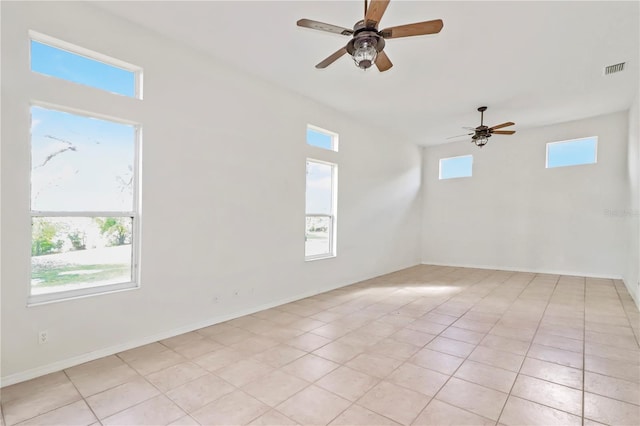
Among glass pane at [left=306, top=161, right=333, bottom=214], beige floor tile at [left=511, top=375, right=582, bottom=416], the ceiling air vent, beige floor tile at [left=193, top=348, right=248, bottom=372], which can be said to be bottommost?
beige floor tile at [left=193, top=348, right=248, bottom=372]

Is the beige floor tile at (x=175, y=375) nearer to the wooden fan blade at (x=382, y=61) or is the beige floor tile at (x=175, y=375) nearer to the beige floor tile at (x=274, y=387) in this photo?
the beige floor tile at (x=274, y=387)

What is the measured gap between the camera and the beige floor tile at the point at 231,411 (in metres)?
2.05

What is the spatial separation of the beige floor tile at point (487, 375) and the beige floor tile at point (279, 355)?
57.7 inches

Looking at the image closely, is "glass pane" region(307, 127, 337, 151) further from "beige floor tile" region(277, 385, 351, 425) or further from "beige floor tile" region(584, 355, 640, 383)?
"beige floor tile" region(584, 355, 640, 383)

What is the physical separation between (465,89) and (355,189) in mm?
2564

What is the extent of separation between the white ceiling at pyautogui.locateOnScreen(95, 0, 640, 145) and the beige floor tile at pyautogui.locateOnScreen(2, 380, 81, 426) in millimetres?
3348

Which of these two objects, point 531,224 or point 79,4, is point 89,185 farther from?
point 531,224

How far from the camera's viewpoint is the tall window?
8.78 ft

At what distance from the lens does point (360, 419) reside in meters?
2.06

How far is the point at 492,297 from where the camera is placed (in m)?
5.19

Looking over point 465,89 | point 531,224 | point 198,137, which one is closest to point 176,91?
point 198,137

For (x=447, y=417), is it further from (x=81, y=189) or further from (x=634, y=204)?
(x=634, y=204)

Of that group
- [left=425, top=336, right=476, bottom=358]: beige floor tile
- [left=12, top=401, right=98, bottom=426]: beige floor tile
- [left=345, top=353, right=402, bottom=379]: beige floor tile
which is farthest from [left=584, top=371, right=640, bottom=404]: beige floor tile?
[left=12, top=401, right=98, bottom=426]: beige floor tile

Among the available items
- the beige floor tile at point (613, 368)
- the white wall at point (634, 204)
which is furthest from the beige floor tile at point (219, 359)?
the white wall at point (634, 204)
